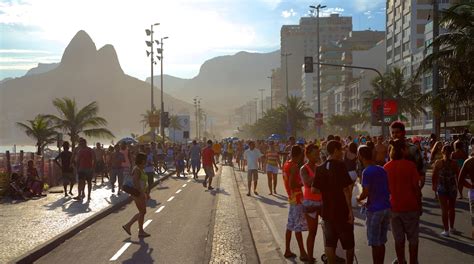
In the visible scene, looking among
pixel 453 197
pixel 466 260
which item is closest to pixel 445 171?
pixel 453 197

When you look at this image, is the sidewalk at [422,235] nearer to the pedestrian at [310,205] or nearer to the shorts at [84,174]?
the pedestrian at [310,205]

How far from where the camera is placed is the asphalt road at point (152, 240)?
913 cm

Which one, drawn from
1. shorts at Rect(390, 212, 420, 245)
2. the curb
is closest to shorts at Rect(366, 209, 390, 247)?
shorts at Rect(390, 212, 420, 245)

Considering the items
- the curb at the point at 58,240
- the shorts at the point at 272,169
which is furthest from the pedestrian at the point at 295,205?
the shorts at the point at 272,169

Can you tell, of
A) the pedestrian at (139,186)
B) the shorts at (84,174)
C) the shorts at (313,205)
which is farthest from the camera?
the shorts at (84,174)

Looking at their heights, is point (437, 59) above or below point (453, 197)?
above

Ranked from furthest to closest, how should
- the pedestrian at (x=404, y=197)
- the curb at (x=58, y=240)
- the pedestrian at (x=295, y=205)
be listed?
the curb at (x=58, y=240) < the pedestrian at (x=295, y=205) < the pedestrian at (x=404, y=197)

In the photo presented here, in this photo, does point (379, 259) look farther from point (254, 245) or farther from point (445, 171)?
point (445, 171)

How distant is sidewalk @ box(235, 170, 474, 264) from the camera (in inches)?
344

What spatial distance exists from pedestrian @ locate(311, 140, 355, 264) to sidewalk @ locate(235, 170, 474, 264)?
167 cm

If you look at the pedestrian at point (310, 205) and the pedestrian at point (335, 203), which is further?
the pedestrian at point (310, 205)

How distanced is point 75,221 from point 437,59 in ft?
60.6

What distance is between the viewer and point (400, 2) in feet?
281

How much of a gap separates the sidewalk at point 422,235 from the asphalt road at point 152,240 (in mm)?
1068
